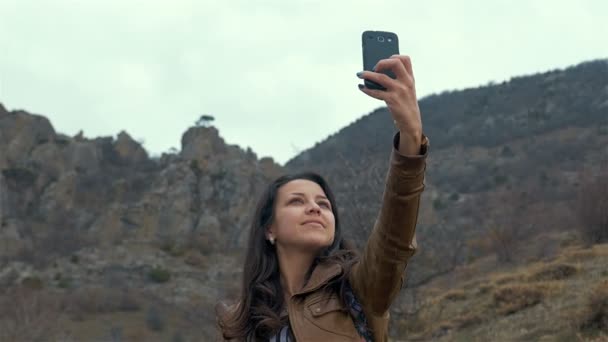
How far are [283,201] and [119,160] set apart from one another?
54.0 m

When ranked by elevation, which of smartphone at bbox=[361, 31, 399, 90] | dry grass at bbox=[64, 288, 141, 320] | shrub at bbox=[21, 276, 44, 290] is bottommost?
dry grass at bbox=[64, 288, 141, 320]

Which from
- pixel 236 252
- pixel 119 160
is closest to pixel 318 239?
pixel 236 252

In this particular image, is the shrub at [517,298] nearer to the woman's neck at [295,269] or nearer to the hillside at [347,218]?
the hillside at [347,218]

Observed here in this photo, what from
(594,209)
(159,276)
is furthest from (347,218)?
(159,276)

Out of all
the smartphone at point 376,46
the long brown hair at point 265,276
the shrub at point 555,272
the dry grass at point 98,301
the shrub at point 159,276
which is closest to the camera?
the smartphone at point 376,46

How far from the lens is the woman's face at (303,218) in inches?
101

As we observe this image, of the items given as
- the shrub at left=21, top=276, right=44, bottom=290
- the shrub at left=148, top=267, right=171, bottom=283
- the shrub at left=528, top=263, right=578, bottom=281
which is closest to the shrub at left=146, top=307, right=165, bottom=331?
the shrub at left=148, top=267, right=171, bottom=283

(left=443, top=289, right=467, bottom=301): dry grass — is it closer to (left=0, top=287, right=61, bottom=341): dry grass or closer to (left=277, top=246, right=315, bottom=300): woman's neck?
(left=0, top=287, right=61, bottom=341): dry grass

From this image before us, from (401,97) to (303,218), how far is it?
2.53ft

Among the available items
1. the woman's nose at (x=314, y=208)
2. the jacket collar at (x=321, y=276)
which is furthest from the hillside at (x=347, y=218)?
the jacket collar at (x=321, y=276)

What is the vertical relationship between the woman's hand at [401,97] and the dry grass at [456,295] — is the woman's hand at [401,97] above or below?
above

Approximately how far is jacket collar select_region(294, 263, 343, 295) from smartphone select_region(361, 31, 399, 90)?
0.64 meters

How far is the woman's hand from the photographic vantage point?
6.39ft

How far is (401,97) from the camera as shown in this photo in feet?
6.45
